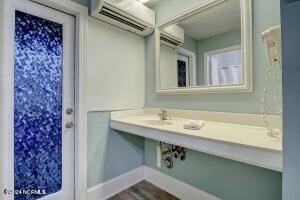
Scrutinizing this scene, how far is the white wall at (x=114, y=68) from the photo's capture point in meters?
1.64

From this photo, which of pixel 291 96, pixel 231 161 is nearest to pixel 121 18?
pixel 291 96

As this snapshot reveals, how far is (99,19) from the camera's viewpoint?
5.47ft

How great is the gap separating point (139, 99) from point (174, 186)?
1108 mm

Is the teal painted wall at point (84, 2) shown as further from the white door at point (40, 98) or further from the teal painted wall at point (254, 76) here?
the teal painted wall at point (254, 76)

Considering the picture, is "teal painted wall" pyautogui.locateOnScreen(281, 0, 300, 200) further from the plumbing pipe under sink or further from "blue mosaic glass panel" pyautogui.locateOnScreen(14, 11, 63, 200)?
"blue mosaic glass panel" pyautogui.locateOnScreen(14, 11, 63, 200)

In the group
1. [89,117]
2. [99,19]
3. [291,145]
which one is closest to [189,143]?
[291,145]

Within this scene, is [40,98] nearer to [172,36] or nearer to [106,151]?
[106,151]

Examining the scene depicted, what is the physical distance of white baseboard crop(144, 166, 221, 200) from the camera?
1527 millimetres

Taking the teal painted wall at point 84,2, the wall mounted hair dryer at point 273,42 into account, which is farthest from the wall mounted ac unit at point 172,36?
the wall mounted hair dryer at point 273,42

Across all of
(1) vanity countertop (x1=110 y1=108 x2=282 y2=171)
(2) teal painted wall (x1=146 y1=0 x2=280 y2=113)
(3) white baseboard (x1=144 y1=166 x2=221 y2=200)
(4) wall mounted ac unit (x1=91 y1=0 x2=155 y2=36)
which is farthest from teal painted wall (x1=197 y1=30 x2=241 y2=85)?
(3) white baseboard (x1=144 y1=166 x2=221 y2=200)

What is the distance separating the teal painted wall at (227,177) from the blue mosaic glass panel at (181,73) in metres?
0.74

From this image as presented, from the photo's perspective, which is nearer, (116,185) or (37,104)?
(37,104)

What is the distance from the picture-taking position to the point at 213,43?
1.48m

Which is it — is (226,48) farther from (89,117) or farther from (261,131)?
(89,117)
